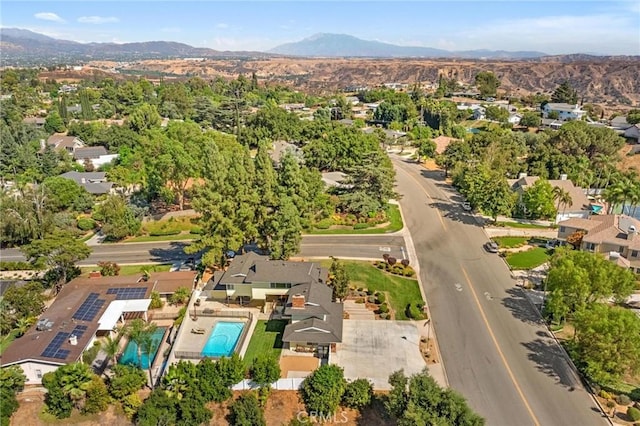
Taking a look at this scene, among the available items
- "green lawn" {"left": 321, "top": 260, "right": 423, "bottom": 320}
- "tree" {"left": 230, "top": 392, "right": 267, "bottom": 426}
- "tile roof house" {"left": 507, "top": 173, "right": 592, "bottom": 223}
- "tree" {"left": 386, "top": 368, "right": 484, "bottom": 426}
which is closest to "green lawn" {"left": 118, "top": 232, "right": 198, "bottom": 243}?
"green lawn" {"left": 321, "top": 260, "right": 423, "bottom": 320}

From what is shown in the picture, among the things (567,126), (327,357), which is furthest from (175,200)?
(567,126)

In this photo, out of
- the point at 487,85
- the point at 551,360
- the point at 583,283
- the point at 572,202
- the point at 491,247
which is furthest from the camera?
the point at 487,85

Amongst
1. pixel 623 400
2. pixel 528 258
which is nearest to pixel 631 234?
pixel 528 258

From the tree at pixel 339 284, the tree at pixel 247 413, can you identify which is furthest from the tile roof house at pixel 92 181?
the tree at pixel 247 413

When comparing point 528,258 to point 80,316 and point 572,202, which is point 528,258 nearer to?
point 572,202

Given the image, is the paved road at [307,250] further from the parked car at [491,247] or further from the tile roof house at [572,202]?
the tile roof house at [572,202]

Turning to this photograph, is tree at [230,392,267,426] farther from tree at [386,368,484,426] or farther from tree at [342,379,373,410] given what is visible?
tree at [386,368,484,426]
